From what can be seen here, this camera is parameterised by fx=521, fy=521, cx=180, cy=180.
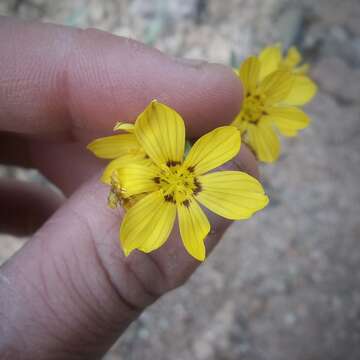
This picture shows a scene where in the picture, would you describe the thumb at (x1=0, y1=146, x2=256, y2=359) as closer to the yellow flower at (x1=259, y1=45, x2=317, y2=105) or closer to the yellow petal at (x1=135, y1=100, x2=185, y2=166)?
the yellow petal at (x1=135, y1=100, x2=185, y2=166)

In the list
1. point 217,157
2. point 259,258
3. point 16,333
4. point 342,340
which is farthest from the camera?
point 259,258

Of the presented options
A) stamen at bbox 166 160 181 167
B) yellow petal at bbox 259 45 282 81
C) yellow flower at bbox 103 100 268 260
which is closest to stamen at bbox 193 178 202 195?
yellow flower at bbox 103 100 268 260

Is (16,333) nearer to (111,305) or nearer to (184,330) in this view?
(111,305)

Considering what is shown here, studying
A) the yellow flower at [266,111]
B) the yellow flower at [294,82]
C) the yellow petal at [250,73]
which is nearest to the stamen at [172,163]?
the yellow flower at [266,111]

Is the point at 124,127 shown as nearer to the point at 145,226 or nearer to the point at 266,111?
the point at 145,226

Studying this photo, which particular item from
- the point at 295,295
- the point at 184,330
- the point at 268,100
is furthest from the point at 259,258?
the point at 268,100

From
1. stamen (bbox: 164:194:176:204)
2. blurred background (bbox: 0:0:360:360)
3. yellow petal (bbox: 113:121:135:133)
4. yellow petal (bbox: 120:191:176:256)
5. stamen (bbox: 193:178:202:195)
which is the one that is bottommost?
blurred background (bbox: 0:0:360:360)
